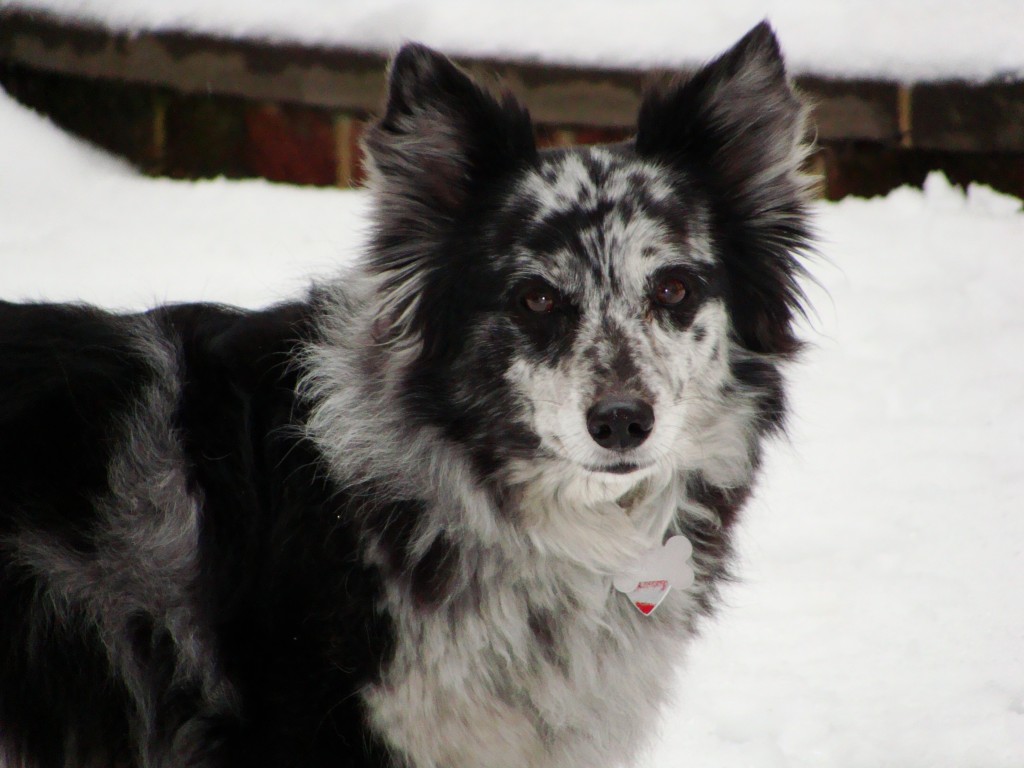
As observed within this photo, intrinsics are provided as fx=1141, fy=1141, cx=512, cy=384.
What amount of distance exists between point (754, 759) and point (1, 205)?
5.82 metres

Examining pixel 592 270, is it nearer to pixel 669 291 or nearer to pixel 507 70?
pixel 669 291

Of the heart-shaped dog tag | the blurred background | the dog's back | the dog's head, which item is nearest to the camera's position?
the dog's back

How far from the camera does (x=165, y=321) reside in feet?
10.1

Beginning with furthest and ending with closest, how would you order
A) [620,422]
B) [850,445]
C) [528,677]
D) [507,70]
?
[507,70], [850,445], [528,677], [620,422]

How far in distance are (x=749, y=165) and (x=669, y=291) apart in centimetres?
50

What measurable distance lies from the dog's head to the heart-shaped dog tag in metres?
0.21

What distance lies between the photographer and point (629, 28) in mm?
7324

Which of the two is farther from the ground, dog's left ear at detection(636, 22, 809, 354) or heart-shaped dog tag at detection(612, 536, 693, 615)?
dog's left ear at detection(636, 22, 809, 354)

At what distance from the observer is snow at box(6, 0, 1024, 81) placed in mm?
7086

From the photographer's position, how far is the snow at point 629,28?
7.09 meters

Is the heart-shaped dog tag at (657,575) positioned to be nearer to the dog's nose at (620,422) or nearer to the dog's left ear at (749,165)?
the dog's nose at (620,422)

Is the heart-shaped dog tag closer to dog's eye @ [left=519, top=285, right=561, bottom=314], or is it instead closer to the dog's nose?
the dog's nose

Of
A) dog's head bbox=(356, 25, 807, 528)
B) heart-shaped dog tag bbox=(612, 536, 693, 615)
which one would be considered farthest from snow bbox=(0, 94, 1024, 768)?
heart-shaped dog tag bbox=(612, 536, 693, 615)

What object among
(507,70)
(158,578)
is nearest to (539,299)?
(158,578)
